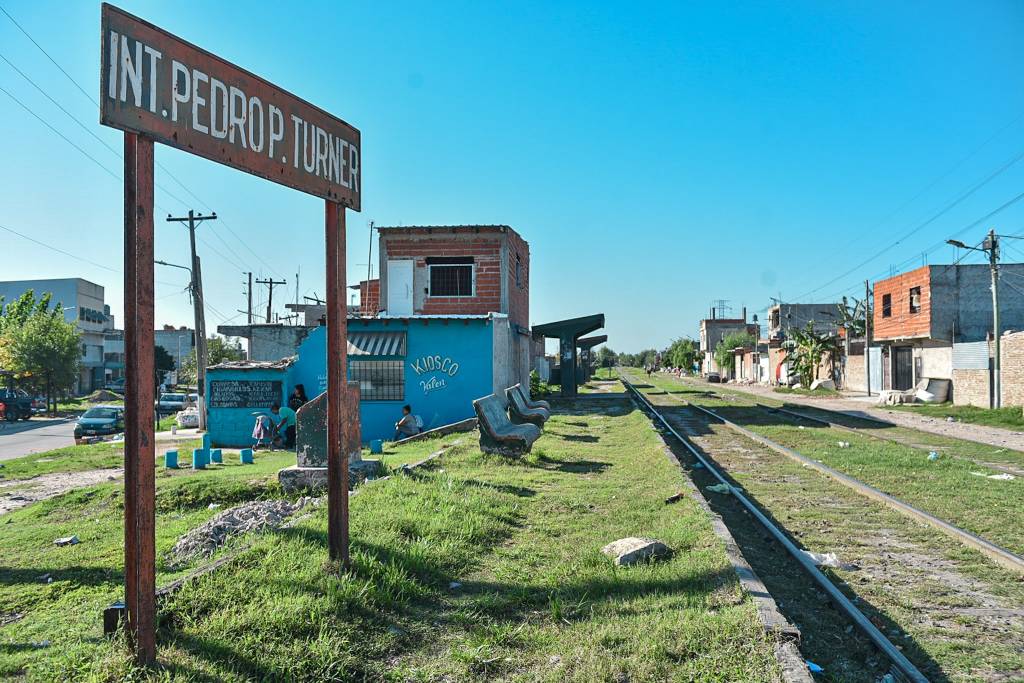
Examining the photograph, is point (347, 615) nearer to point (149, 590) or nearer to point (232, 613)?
point (232, 613)

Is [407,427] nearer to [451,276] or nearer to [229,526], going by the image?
[451,276]

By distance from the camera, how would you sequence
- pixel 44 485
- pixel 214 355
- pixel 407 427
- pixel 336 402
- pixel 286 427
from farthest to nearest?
1. pixel 214 355
2. pixel 286 427
3. pixel 407 427
4. pixel 44 485
5. pixel 336 402

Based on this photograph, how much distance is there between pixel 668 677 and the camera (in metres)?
3.96

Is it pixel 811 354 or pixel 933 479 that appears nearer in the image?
pixel 933 479

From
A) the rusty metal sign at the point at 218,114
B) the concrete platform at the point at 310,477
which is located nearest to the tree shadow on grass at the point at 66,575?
the concrete platform at the point at 310,477

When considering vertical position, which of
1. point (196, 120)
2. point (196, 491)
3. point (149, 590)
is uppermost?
point (196, 120)

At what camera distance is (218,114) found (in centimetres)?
452

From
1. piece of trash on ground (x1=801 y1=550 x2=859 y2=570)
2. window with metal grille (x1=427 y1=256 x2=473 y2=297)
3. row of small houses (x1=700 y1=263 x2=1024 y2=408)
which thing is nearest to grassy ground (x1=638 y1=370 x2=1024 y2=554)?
piece of trash on ground (x1=801 y1=550 x2=859 y2=570)

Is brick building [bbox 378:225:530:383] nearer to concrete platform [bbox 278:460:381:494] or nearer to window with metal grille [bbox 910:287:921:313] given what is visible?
concrete platform [bbox 278:460:381:494]

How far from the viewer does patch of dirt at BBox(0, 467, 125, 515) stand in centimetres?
1186

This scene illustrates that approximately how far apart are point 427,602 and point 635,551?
6.34 ft

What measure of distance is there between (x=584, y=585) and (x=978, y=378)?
2486cm

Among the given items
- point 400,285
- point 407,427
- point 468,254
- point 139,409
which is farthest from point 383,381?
point 139,409

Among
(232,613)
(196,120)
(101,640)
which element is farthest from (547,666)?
(196,120)
